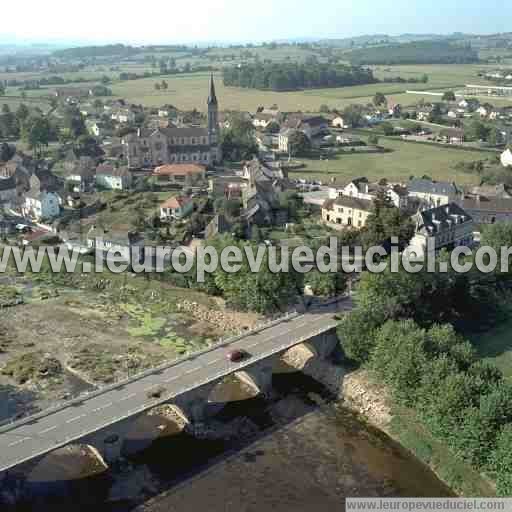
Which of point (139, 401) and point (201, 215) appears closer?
point (139, 401)

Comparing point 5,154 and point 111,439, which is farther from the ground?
point 5,154

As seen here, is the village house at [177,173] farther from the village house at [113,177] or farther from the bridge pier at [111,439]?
the bridge pier at [111,439]

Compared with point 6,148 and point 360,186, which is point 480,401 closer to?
point 360,186

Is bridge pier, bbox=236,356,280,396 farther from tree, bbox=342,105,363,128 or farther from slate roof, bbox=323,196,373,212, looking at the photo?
tree, bbox=342,105,363,128

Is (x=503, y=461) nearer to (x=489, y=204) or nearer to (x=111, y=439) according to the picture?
(x=111, y=439)

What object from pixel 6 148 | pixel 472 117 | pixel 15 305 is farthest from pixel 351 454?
pixel 472 117

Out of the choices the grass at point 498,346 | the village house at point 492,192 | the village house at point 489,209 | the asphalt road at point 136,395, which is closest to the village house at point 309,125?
the village house at point 492,192

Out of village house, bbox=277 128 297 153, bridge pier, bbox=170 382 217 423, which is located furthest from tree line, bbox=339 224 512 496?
village house, bbox=277 128 297 153

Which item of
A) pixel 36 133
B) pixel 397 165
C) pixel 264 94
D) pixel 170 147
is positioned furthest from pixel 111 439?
pixel 264 94
